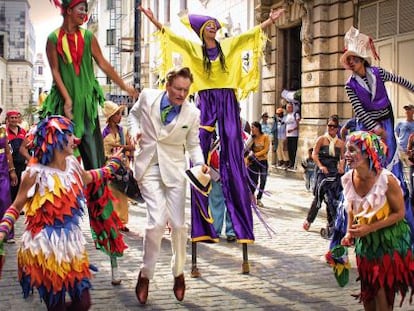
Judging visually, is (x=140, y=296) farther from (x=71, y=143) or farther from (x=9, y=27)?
(x=9, y=27)

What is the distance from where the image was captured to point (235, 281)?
5.74m

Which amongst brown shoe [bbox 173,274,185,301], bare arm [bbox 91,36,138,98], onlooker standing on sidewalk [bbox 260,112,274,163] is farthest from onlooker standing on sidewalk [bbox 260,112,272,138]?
brown shoe [bbox 173,274,185,301]

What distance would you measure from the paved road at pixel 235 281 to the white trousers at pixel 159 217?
0.32 meters

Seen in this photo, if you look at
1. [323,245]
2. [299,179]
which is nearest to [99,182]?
[323,245]

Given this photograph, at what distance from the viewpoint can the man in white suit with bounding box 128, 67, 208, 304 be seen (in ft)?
16.6

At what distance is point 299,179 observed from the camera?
15.9 metres

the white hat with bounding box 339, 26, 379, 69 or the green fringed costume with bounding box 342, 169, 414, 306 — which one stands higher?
the white hat with bounding box 339, 26, 379, 69

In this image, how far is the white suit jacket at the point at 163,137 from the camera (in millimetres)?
5164

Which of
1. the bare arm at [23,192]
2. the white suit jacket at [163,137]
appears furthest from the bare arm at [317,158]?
the bare arm at [23,192]

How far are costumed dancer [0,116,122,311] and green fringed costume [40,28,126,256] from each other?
104 cm

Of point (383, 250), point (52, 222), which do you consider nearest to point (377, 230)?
point (383, 250)

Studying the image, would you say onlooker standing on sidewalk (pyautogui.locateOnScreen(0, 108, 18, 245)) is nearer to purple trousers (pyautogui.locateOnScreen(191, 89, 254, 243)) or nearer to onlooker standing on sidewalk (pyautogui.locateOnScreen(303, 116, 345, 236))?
purple trousers (pyautogui.locateOnScreen(191, 89, 254, 243))

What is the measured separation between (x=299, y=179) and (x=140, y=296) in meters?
11.3

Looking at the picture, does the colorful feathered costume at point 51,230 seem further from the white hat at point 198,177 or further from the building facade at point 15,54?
the building facade at point 15,54
